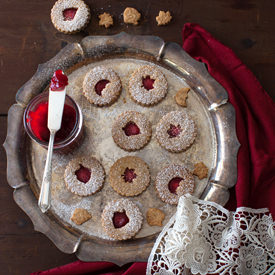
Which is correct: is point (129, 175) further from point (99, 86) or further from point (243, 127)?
point (243, 127)

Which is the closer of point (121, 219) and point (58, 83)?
point (58, 83)

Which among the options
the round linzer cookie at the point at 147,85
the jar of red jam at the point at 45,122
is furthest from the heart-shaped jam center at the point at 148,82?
the jar of red jam at the point at 45,122

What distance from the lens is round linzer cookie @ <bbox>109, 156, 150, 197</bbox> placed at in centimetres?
153

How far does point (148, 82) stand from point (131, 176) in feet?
1.29

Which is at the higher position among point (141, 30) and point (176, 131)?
point (141, 30)

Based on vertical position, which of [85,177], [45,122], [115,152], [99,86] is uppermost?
[99,86]

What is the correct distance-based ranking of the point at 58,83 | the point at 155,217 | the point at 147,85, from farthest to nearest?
the point at 147,85
the point at 155,217
the point at 58,83

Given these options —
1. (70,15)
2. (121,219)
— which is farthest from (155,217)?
(70,15)

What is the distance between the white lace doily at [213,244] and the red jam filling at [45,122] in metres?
0.50

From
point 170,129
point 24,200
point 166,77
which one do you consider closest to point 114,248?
point 24,200

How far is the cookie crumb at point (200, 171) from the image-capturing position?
154 centimetres

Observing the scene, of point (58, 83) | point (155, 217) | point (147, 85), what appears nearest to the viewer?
point (58, 83)

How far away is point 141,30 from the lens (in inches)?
66.6

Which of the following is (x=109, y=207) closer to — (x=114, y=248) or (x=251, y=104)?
(x=114, y=248)
